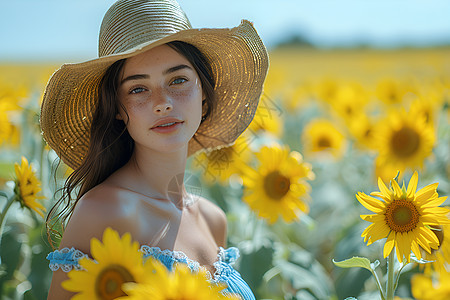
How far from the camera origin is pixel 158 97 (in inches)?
52.8

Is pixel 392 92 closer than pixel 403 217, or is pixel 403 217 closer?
pixel 403 217

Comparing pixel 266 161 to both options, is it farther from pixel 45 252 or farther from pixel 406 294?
pixel 45 252

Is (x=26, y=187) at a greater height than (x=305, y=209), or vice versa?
(x=305, y=209)

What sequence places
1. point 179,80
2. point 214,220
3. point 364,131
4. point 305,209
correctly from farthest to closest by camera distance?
1. point 364,131
2. point 305,209
3. point 214,220
4. point 179,80

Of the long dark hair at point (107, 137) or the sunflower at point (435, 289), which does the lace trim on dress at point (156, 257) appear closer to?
the long dark hair at point (107, 137)

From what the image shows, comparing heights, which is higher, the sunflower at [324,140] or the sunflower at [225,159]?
the sunflower at [324,140]

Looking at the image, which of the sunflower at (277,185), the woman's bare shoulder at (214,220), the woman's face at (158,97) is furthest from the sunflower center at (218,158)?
the woman's face at (158,97)

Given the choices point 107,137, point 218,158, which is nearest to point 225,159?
point 218,158

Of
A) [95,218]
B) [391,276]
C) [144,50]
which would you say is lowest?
[95,218]

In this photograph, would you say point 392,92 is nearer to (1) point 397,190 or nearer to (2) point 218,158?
(2) point 218,158

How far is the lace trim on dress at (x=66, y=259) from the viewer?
1195 mm

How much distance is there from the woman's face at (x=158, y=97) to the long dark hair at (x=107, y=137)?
0.11 feet

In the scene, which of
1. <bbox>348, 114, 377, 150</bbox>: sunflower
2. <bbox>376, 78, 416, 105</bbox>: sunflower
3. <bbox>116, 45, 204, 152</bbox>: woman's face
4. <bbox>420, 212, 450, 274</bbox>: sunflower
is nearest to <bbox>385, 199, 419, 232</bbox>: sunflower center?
<bbox>420, 212, 450, 274</bbox>: sunflower

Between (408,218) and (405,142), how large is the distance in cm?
143
